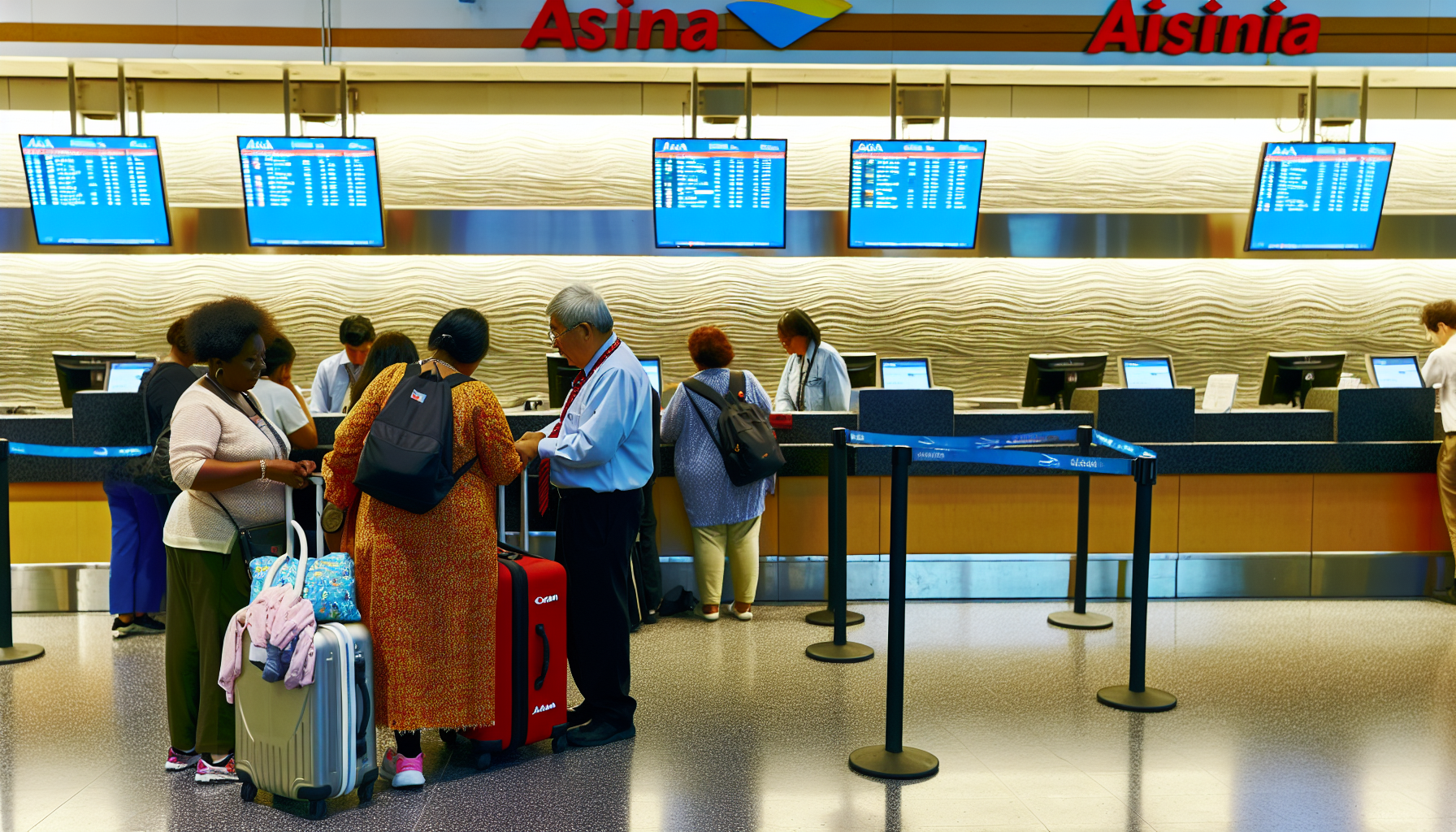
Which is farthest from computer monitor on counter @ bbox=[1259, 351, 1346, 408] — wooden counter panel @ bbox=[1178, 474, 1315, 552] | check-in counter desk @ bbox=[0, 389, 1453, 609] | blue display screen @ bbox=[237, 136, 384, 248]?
blue display screen @ bbox=[237, 136, 384, 248]

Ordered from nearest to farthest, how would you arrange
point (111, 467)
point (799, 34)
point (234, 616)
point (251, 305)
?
point (234, 616) < point (251, 305) < point (111, 467) < point (799, 34)

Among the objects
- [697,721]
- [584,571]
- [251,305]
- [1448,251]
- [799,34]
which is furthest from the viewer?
[1448,251]

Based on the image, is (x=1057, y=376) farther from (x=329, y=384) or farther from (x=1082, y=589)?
(x=329, y=384)

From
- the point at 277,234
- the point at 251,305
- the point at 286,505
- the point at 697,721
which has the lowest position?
the point at 697,721

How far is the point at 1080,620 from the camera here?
520cm

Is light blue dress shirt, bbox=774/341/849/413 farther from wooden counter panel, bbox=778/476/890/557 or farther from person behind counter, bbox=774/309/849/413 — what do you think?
wooden counter panel, bbox=778/476/890/557

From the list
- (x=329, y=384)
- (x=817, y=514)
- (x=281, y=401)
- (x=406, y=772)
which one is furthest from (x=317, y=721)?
(x=329, y=384)

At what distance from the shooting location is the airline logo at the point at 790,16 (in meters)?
6.67

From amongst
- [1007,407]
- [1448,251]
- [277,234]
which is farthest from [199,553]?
[1448,251]

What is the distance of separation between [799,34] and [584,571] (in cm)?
444

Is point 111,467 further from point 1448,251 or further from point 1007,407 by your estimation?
point 1448,251

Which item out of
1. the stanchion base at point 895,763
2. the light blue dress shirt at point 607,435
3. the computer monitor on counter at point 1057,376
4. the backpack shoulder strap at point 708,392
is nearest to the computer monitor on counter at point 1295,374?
the computer monitor on counter at point 1057,376

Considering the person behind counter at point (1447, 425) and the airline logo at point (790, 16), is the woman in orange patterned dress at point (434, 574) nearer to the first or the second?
the airline logo at point (790, 16)

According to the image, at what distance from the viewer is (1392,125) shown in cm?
816
